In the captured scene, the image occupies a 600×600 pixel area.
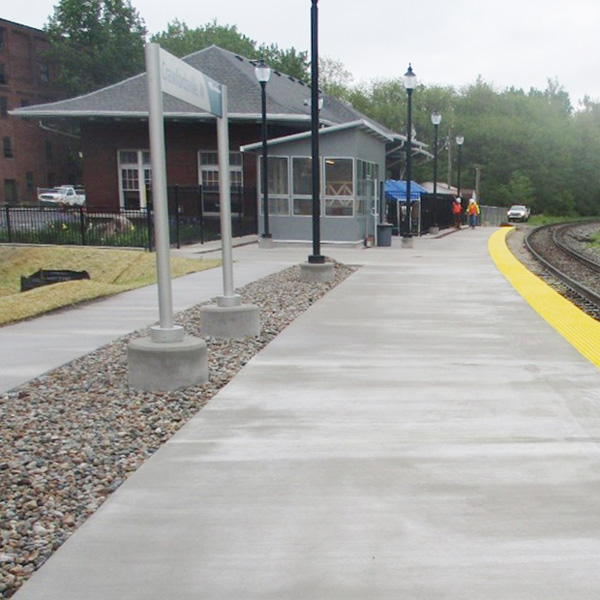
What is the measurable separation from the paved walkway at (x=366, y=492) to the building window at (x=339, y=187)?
16.0 metres

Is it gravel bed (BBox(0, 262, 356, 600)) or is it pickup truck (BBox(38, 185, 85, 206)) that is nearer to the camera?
gravel bed (BBox(0, 262, 356, 600))

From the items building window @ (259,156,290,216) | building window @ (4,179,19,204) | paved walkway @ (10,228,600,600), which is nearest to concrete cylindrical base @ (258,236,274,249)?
building window @ (259,156,290,216)

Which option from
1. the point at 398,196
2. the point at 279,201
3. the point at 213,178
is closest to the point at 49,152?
the point at 213,178

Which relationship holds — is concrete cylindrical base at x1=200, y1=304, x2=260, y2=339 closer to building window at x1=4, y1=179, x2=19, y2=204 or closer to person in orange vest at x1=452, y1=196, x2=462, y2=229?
person in orange vest at x1=452, y1=196, x2=462, y2=229

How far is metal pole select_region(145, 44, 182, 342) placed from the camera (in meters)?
5.98

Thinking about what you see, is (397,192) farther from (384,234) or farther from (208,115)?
(208,115)

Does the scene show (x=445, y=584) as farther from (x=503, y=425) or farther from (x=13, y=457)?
(x=13, y=457)

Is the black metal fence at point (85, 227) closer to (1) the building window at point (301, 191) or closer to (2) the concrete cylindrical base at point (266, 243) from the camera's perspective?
(2) the concrete cylindrical base at point (266, 243)

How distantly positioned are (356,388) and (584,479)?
7.43ft

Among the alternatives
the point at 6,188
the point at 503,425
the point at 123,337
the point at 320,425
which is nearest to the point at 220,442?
the point at 320,425

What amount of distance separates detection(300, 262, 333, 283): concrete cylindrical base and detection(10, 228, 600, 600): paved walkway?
6.29 meters

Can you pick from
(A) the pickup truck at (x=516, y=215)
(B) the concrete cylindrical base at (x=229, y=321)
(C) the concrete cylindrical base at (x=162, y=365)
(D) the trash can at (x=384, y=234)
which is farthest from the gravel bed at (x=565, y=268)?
(A) the pickup truck at (x=516, y=215)

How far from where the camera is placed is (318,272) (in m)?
13.6

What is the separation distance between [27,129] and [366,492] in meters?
64.9
